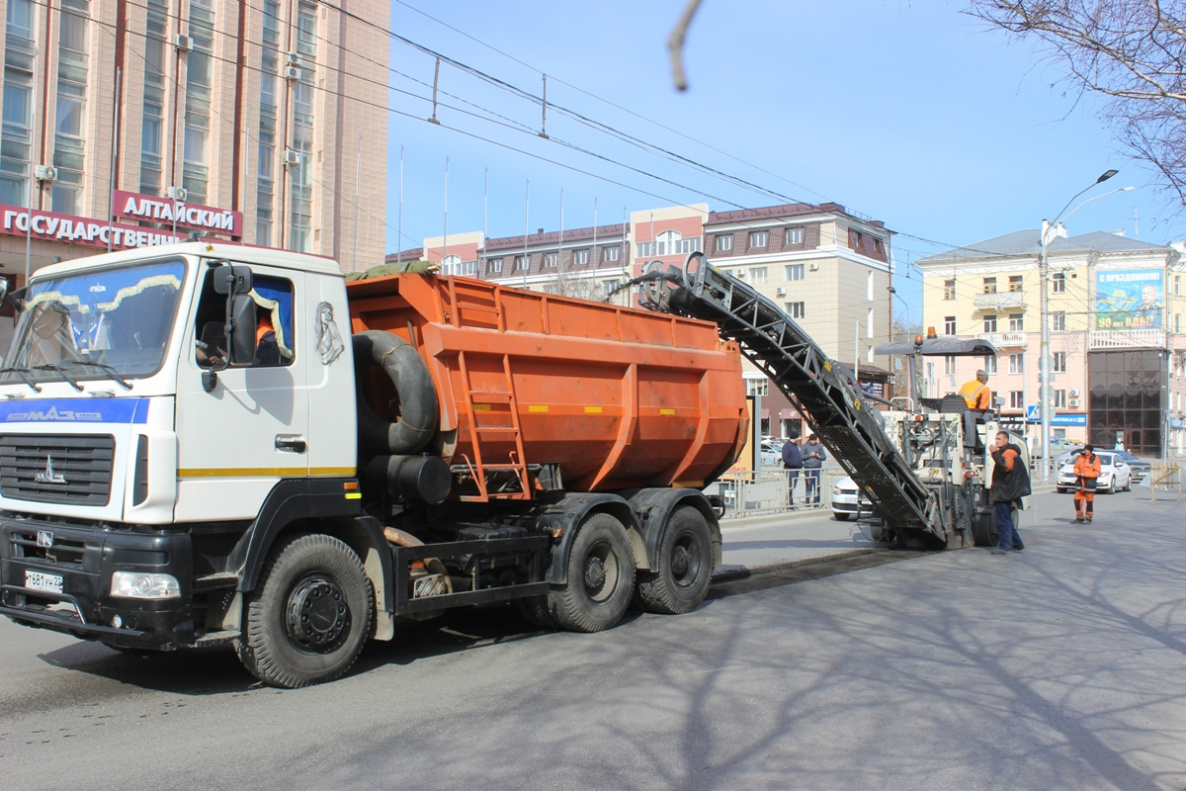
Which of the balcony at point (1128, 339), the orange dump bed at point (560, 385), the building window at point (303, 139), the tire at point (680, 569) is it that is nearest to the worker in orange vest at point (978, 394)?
the orange dump bed at point (560, 385)

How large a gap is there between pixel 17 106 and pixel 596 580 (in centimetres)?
2093

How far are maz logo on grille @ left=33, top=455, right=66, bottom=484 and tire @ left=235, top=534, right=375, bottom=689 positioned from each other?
1332 mm

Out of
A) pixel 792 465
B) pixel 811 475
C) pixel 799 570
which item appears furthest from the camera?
pixel 811 475

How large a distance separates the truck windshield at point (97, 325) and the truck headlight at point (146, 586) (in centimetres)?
117

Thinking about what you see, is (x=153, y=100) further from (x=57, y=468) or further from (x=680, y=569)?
(x=57, y=468)

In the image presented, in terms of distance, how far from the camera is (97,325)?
21.4ft

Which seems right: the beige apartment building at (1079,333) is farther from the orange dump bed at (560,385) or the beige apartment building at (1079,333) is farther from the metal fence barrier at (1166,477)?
the orange dump bed at (560,385)

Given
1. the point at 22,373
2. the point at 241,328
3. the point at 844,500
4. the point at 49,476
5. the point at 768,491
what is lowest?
the point at 844,500

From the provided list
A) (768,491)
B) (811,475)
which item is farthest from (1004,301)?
(768,491)

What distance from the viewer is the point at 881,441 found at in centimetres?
1388

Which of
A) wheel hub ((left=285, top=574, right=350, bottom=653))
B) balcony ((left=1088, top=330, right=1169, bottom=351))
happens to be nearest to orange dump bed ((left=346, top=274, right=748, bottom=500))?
wheel hub ((left=285, top=574, right=350, bottom=653))

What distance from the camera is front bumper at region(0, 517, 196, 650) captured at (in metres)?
5.88

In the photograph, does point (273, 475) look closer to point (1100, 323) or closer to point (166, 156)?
point (166, 156)

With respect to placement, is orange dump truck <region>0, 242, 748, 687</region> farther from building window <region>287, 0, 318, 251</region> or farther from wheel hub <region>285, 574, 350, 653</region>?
building window <region>287, 0, 318, 251</region>
